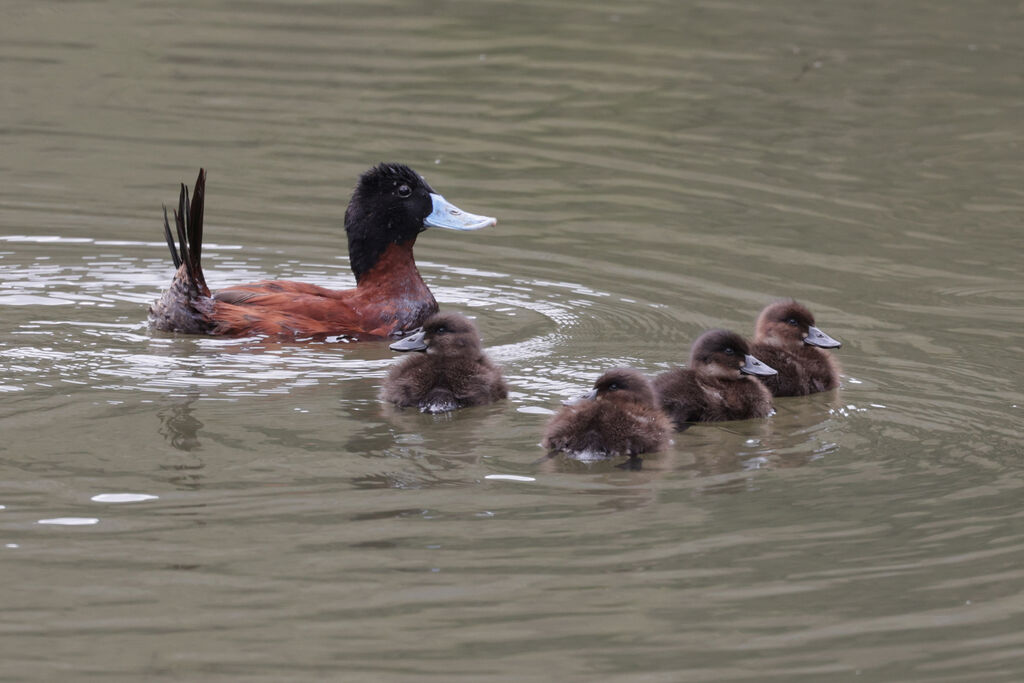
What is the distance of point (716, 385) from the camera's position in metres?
7.02

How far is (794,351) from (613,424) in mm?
1674

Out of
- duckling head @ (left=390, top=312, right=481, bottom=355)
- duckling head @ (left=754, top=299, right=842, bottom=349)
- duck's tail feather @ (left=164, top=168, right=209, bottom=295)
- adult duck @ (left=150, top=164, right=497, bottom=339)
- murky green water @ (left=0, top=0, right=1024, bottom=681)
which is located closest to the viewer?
murky green water @ (left=0, top=0, right=1024, bottom=681)

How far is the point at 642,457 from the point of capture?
6391mm

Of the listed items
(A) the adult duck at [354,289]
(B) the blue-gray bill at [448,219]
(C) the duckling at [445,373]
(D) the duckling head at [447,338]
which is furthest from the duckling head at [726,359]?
(B) the blue-gray bill at [448,219]

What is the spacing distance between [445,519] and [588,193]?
6331 mm

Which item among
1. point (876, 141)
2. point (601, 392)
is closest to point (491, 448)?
point (601, 392)

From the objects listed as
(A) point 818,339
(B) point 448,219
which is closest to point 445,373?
(A) point 818,339

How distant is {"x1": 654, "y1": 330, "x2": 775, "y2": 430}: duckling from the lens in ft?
22.7

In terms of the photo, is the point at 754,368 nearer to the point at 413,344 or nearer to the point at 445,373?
the point at 445,373

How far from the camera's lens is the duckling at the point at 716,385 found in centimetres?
693

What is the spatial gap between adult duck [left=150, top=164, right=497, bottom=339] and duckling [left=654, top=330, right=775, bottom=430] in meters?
2.02

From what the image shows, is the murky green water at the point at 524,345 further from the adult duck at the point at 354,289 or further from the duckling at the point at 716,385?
the adult duck at the point at 354,289

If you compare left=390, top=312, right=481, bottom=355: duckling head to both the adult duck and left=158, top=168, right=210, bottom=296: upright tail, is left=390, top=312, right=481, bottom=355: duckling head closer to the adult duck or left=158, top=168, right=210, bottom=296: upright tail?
the adult duck

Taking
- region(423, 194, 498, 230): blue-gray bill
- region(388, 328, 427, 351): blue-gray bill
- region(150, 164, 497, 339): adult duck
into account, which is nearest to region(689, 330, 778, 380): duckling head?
region(388, 328, 427, 351): blue-gray bill
